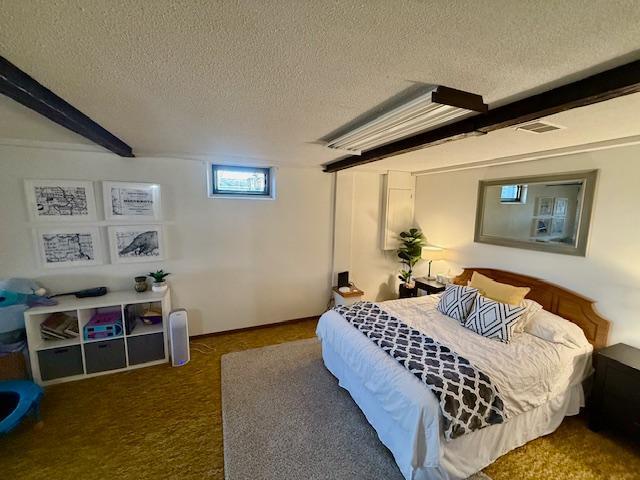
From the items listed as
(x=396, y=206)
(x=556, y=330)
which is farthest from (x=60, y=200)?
(x=556, y=330)

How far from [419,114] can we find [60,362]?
3.76 m

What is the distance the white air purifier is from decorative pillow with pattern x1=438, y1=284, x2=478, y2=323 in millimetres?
2791

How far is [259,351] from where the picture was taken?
122 inches

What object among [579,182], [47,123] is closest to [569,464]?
[579,182]

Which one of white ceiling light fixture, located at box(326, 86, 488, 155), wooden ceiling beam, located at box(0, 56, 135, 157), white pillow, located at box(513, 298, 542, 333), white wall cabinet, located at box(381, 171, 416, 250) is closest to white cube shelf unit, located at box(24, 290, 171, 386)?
wooden ceiling beam, located at box(0, 56, 135, 157)

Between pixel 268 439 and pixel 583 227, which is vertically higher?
pixel 583 227

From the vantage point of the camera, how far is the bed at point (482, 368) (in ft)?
5.16

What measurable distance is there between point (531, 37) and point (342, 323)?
2.24 meters

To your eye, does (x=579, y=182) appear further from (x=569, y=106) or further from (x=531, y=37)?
(x=531, y=37)

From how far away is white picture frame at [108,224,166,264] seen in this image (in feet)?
9.41

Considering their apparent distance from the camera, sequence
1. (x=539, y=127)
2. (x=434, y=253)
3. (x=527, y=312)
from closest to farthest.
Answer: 1. (x=539, y=127)
2. (x=527, y=312)
3. (x=434, y=253)

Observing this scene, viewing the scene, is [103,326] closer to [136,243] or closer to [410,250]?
[136,243]

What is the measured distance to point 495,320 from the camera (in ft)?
7.55

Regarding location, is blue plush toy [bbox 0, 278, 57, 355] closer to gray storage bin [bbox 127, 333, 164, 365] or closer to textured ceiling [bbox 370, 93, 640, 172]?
gray storage bin [bbox 127, 333, 164, 365]
